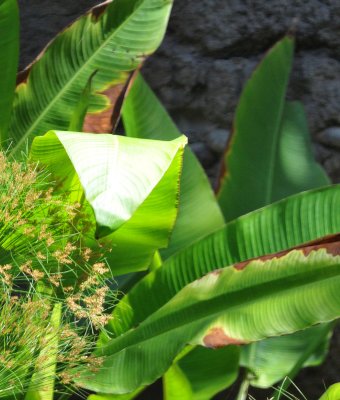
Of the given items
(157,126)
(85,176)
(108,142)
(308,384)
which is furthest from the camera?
(308,384)

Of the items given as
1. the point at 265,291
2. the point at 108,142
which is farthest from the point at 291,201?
the point at 108,142

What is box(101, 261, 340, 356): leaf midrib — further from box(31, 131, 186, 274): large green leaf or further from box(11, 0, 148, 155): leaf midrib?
box(11, 0, 148, 155): leaf midrib

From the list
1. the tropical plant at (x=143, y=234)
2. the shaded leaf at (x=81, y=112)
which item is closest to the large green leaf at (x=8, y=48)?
→ the tropical plant at (x=143, y=234)

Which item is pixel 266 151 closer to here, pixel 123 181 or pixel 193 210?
pixel 193 210

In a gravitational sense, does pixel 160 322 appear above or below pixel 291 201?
below

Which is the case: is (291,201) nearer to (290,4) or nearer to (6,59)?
(6,59)

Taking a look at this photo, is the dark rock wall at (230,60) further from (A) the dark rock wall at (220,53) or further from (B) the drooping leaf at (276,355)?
(B) the drooping leaf at (276,355)

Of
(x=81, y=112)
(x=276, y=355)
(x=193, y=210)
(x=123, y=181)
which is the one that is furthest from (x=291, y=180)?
(x=123, y=181)
